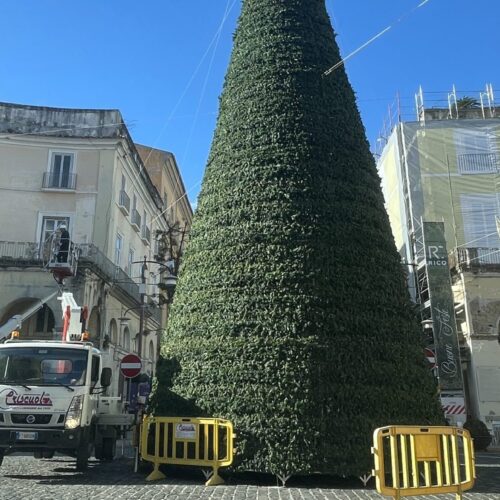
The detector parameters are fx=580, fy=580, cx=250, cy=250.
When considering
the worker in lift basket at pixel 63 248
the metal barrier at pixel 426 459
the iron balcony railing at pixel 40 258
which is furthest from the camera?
the iron balcony railing at pixel 40 258

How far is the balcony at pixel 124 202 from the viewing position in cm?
2812

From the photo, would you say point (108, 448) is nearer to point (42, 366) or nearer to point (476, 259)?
point (42, 366)

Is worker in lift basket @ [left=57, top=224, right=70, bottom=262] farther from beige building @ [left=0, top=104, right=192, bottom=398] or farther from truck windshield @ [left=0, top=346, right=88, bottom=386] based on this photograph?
truck windshield @ [left=0, top=346, right=88, bottom=386]

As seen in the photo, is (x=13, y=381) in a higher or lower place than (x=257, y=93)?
lower

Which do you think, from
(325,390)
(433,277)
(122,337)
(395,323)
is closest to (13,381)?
(325,390)

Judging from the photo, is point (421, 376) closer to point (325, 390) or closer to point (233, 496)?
point (325, 390)

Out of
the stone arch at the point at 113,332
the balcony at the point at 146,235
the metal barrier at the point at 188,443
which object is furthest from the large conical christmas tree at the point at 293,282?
the balcony at the point at 146,235

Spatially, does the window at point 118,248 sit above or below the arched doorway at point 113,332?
above

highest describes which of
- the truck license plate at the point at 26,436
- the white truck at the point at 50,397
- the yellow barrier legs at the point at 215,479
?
the white truck at the point at 50,397

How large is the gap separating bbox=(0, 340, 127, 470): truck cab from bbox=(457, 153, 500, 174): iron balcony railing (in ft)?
65.7

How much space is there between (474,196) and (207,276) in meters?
19.4

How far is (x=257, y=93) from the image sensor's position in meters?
9.84

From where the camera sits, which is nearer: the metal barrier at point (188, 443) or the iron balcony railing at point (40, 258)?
the metal barrier at point (188, 443)

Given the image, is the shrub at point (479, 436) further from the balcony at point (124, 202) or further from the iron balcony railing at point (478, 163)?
the balcony at point (124, 202)
